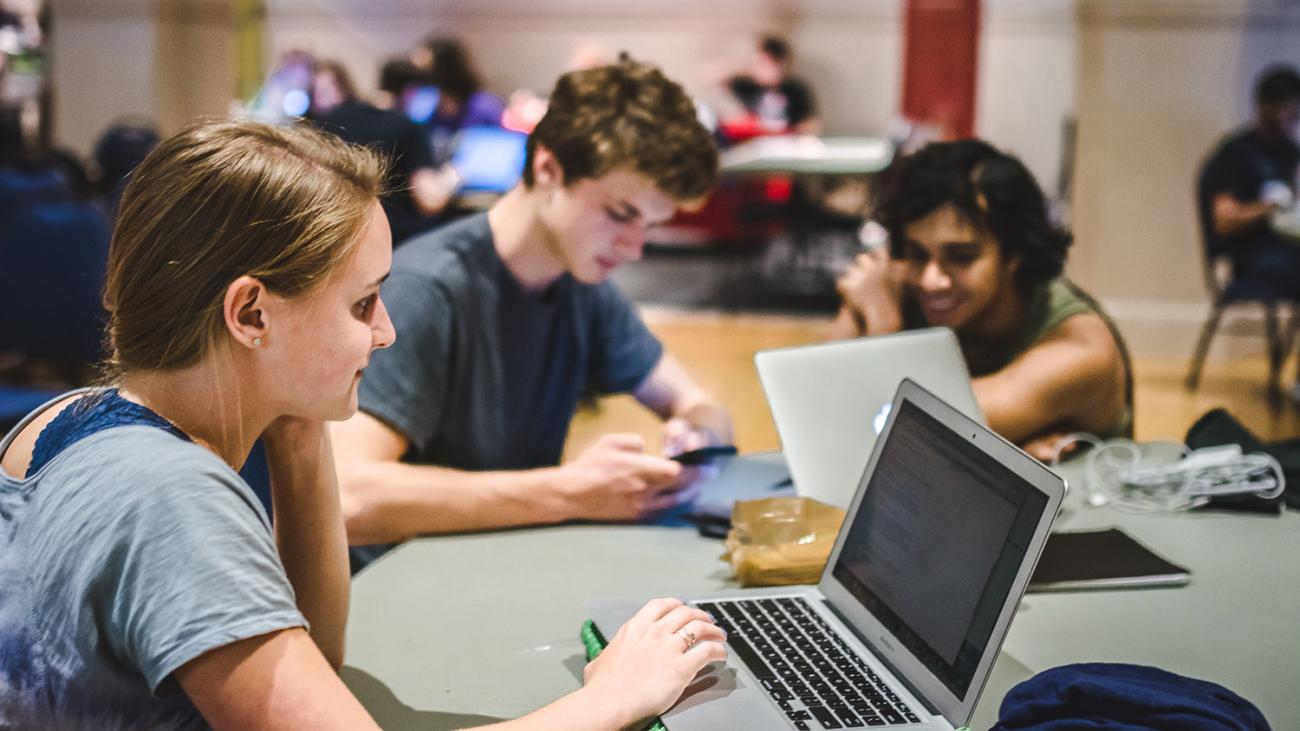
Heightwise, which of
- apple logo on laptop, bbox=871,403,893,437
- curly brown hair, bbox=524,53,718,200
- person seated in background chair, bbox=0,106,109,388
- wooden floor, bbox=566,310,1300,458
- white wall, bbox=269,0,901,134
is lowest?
wooden floor, bbox=566,310,1300,458

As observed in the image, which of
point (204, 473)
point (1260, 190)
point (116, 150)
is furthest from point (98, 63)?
point (204, 473)

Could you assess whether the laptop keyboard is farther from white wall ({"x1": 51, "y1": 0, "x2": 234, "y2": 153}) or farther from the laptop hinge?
white wall ({"x1": 51, "y1": 0, "x2": 234, "y2": 153})

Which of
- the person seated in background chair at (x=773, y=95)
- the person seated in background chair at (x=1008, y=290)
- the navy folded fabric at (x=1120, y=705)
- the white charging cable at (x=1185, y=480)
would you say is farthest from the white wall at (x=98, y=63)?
the navy folded fabric at (x=1120, y=705)

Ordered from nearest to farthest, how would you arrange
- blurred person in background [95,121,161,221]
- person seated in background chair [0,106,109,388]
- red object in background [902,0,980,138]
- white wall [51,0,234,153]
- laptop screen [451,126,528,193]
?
person seated in background chair [0,106,109,388] < blurred person in background [95,121,161,221] < red object in background [902,0,980,138] < laptop screen [451,126,528,193] < white wall [51,0,234,153]

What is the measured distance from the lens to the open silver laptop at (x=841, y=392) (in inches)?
67.1

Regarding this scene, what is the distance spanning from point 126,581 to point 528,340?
4.03 feet

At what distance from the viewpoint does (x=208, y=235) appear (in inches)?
38.1

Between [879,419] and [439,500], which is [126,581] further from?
[879,419]

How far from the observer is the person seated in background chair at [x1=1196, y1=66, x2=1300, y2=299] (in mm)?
5250

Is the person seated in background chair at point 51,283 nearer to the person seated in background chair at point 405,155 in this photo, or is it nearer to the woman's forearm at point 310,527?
the person seated in background chair at point 405,155

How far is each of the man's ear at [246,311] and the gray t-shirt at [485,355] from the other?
763 mm

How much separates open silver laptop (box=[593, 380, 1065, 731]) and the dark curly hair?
96 centimetres

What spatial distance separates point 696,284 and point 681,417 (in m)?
6.21

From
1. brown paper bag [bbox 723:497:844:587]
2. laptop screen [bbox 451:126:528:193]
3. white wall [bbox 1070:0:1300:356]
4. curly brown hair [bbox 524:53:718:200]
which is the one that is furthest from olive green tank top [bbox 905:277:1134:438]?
laptop screen [bbox 451:126:528:193]
